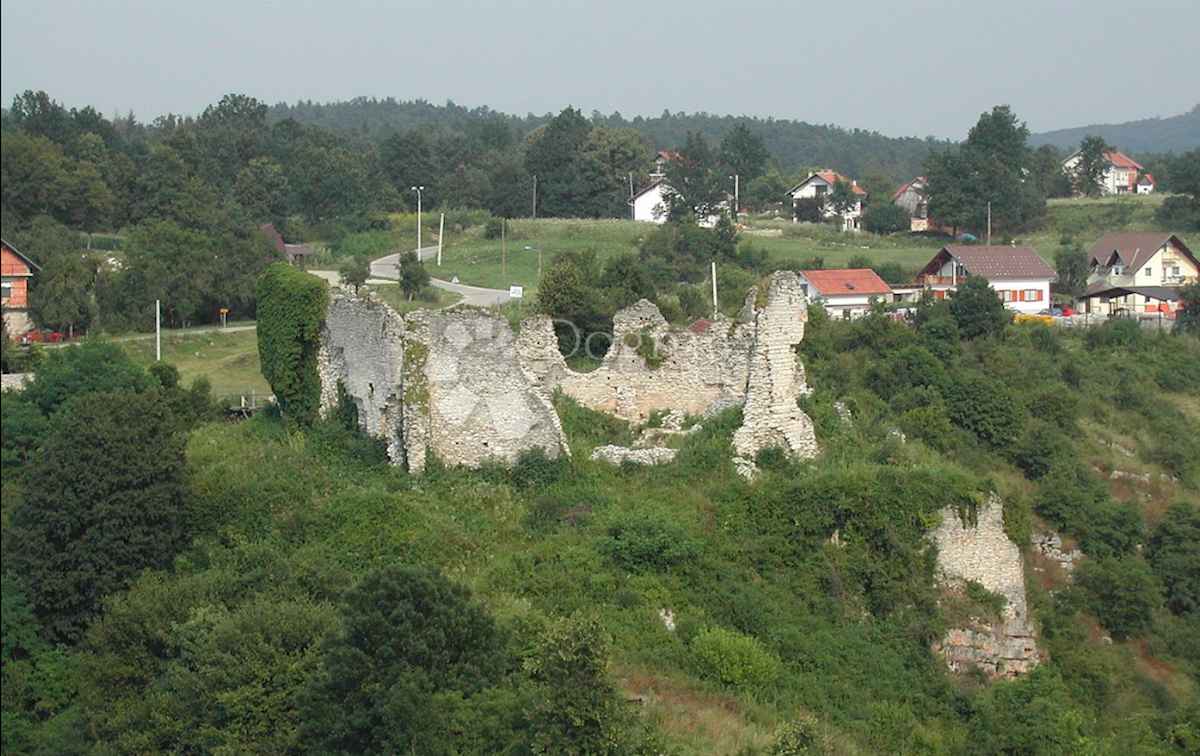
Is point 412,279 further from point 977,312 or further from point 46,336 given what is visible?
point 977,312

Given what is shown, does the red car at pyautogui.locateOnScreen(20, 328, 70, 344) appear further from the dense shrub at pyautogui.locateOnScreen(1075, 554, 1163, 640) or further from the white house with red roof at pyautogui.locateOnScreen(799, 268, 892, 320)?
the dense shrub at pyautogui.locateOnScreen(1075, 554, 1163, 640)

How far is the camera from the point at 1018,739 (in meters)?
18.8

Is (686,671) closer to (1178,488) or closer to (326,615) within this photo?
(326,615)

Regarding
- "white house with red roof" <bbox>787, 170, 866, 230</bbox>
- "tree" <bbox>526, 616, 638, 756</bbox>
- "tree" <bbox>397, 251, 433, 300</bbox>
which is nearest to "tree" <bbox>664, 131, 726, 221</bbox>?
"white house with red roof" <bbox>787, 170, 866, 230</bbox>

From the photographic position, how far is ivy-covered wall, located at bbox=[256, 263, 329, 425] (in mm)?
25453

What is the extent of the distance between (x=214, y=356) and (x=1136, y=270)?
2774 centimetres

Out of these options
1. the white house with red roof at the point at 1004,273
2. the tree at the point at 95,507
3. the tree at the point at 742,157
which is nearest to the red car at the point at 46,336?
the tree at the point at 95,507

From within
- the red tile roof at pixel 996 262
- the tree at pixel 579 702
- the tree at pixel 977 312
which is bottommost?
the tree at pixel 579 702

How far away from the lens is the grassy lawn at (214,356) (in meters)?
33.2

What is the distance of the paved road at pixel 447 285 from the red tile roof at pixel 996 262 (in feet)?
44.7

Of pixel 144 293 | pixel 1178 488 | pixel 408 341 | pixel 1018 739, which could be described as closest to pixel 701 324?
pixel 408 341

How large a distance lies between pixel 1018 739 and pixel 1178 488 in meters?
14.6

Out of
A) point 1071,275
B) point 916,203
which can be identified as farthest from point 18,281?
point 916,203

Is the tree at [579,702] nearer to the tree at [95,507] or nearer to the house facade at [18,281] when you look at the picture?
the tree at [95,507]
